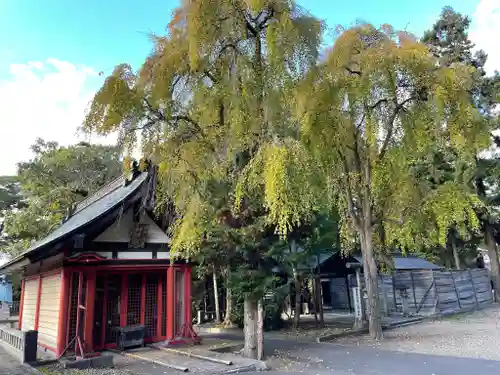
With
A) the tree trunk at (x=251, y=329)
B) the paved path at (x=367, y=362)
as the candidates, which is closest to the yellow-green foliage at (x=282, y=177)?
the tree trunk at (x=251, y=329)

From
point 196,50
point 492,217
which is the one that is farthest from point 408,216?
point 492,217

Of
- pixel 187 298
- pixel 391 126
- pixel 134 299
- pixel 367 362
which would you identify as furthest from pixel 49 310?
pixel 391 126

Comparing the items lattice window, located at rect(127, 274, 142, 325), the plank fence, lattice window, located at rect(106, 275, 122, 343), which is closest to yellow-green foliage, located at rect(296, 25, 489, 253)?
the plank fence

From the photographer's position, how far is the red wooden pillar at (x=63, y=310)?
977 centimetres


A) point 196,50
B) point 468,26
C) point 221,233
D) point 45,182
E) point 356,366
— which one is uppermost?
point 468,26

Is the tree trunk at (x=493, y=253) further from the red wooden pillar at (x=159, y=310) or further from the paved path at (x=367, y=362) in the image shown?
the red wooden pillar at (x=159, y=310)

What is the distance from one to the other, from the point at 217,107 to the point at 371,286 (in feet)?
24.0

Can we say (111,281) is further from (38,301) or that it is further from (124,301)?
(38,301)

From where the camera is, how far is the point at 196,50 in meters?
8.40

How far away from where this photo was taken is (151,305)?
1162cm

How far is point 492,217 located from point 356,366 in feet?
56.5

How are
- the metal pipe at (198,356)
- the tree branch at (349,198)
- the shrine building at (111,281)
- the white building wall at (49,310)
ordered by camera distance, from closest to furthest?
the metal pipe at (198,356) < the shrine building at (111,281) < the white building wall at (49,310) < the tree branch at (349,198)

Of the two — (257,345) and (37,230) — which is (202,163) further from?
(37,230)

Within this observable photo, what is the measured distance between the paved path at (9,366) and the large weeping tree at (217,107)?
4161 mm
